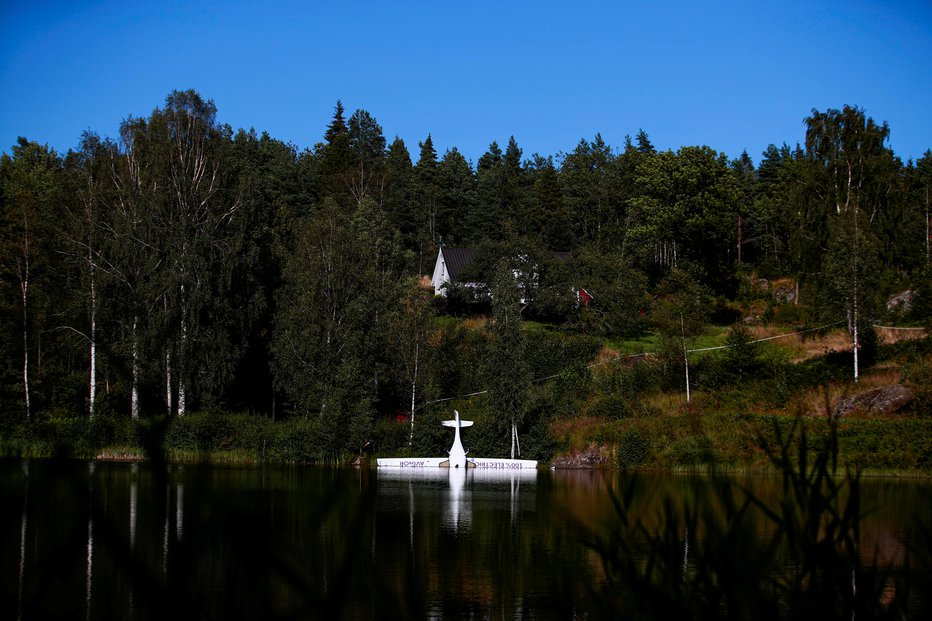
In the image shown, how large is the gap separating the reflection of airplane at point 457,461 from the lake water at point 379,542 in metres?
0.83

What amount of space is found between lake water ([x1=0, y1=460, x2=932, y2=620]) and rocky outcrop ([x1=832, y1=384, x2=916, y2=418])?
4.89m

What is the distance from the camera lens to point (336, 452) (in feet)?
153

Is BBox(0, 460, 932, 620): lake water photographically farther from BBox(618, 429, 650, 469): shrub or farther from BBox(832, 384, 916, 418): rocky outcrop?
BBox(832, 384, 916, 418): rocky outcrop

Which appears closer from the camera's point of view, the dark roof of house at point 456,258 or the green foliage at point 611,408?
the green foliage at point 611,408

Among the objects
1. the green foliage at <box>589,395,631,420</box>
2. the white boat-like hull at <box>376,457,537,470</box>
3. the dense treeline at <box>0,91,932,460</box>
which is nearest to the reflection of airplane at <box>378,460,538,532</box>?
the white boat-like hull at <box>376,457,537,470</box>

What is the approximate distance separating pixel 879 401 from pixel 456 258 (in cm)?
4514

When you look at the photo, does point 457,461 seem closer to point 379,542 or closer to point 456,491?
point 456,491

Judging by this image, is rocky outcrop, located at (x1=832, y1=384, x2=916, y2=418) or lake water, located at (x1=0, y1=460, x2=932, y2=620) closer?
lake water, located at (x1=0, y1=460, x2=932, y2=620)

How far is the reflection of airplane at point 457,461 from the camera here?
4559cm

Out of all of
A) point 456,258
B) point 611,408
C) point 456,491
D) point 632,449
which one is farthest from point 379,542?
point 456,258

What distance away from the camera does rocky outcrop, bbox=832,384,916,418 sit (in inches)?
1630

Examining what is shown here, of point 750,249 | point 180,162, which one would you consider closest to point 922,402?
point 180,162

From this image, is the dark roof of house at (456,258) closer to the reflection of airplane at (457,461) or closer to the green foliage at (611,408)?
the green foliage at (611,408)

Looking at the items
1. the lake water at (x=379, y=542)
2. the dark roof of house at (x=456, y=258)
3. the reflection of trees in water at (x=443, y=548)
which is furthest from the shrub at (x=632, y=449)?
the dark roof of house at (x=456, y=258)
